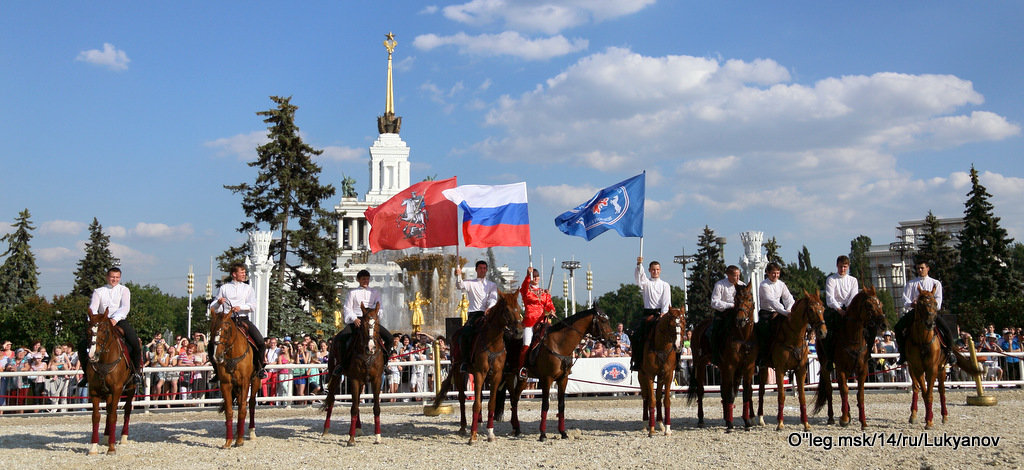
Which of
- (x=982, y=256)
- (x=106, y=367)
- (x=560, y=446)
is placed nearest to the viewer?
(x=106, y=367)

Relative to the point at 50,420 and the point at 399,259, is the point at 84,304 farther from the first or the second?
the point at 50,420

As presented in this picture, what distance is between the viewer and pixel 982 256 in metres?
48.9

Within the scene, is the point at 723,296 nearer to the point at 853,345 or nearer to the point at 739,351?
the point at 739,351

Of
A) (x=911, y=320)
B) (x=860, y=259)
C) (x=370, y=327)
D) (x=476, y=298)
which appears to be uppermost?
(x=860, y=259)

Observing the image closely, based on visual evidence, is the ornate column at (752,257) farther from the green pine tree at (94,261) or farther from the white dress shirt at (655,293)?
the green pine tree at (94,261)

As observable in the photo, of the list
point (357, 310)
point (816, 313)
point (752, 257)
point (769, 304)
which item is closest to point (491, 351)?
point (357, 310)

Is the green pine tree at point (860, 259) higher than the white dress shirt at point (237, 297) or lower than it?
higher

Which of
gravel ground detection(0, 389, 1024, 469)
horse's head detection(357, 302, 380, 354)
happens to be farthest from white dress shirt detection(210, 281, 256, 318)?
gravel ground detection(0, 389, 1024, 469)

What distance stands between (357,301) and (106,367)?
12.6ft

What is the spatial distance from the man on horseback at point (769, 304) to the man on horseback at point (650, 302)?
156 cm

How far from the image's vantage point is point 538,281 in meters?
13.9

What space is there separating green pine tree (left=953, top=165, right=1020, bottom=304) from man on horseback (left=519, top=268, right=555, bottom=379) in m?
43.0

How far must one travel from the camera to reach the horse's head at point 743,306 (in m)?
12.8

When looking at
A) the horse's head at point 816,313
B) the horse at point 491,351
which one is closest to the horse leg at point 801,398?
the horse's head at point 816,313
